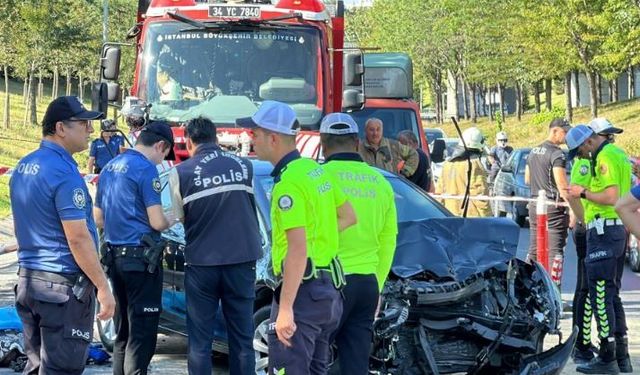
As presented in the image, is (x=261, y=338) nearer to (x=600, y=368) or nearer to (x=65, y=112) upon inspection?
(x=65, y=112)

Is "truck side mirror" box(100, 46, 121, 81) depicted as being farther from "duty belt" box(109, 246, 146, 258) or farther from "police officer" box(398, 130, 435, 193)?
"duty belt" box(109, 246, 146, 258)

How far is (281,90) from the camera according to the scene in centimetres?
1309

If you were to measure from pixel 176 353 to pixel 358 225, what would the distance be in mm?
3932

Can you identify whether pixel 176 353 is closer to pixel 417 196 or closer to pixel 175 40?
pixel 417 196

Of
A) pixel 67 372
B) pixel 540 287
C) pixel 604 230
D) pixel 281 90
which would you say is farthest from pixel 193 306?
pixel 281 90

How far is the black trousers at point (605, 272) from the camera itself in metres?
8.88

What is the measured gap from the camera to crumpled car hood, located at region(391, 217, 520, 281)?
7.70 metres

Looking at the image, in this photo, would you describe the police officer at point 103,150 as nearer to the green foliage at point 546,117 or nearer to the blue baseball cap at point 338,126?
the blue baseball cap at point 338,126

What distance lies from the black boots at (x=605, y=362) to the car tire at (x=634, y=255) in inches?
255

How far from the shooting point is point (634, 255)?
609 inches

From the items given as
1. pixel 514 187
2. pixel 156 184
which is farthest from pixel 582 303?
pixel 514 187

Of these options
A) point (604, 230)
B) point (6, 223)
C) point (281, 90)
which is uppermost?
point (281, 90)

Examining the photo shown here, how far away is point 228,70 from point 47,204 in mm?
7522

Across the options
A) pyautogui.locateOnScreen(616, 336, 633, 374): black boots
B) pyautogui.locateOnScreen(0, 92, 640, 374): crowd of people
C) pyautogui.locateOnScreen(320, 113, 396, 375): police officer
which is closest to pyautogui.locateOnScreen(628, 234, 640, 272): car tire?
pyautogui.locateOnScreen(0, 92, 640, 374): crowd of people
